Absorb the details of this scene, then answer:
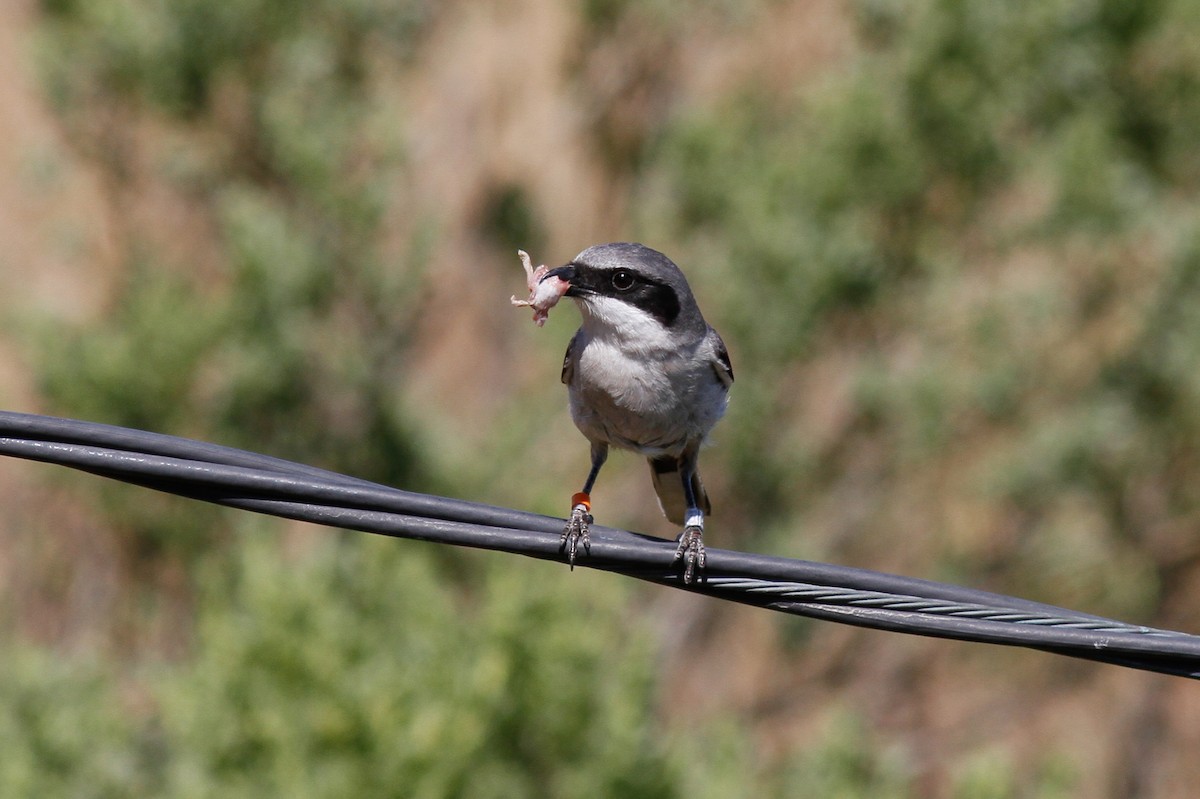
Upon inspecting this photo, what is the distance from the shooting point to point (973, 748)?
11055 millimetres

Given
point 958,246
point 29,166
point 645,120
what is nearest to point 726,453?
point 958,246

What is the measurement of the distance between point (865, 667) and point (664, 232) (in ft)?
13.9

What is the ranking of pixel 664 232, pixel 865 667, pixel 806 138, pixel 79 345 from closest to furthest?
pixel 79 345 < pixel 806 138 < pixel 664 232 < pixel 865 667

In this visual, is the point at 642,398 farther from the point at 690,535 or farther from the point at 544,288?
the point at 690,535

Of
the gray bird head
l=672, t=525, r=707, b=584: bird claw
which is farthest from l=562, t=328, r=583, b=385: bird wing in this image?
l=672, t=525, r=707, b=584: bird claw

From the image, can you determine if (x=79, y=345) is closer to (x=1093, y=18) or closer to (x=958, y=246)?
(x=958, y=246)

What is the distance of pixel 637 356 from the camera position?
14.0 feet

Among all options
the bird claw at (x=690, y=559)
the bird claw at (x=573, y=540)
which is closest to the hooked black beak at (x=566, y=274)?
the bird claw at (x=573, y=540)

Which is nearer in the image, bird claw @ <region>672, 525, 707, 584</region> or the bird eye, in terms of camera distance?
bird claw @ <region>672, 525, 707, 584</region>

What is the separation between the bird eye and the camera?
14.0ft

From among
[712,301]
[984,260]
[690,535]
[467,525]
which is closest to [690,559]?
[467,525]

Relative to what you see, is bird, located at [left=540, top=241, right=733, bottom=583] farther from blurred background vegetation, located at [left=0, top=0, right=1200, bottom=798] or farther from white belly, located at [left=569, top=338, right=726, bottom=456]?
blurred background vegetation, located at [left=0, top=0, right=1200, bottom=798]

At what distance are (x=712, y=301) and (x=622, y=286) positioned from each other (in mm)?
5863

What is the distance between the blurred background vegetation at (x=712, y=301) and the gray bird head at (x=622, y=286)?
4.06 meters
